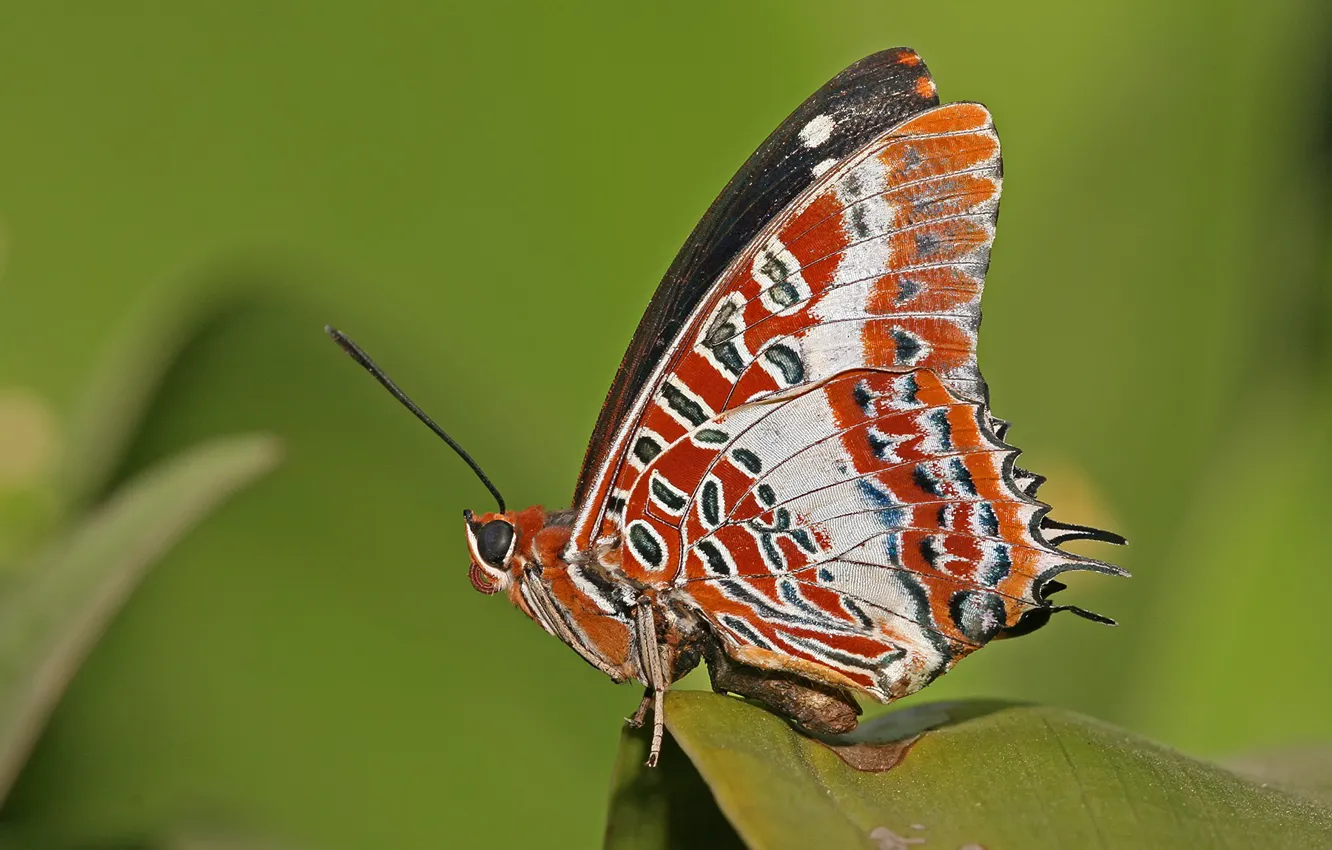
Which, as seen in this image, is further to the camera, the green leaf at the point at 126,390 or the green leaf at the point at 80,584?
the green leaf at the point at 126,390

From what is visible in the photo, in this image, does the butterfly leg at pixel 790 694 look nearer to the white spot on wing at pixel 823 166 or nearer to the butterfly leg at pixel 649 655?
the butterfly leg at pixel 649 655

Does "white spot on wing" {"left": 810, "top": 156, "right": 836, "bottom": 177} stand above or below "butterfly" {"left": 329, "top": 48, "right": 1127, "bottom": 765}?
above

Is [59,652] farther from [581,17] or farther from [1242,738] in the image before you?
[1242,738]

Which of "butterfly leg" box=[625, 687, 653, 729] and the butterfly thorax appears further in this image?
the butterfly thorax

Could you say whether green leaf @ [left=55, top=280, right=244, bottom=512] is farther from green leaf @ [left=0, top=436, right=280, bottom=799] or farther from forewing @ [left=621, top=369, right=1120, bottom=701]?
forewing @ [left=621, top=369, right=1120, bottom=701]

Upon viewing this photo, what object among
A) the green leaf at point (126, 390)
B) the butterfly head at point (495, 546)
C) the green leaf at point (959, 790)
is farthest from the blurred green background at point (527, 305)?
the green leaf at point (959, 790)

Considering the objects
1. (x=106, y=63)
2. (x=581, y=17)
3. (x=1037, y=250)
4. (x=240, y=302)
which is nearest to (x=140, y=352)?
(x=240, y=302)

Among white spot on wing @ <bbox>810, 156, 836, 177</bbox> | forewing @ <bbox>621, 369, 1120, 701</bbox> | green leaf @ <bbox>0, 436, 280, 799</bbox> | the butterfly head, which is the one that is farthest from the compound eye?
white spot on wing @ <bbox>810, 156, 836, 177</bbox>
